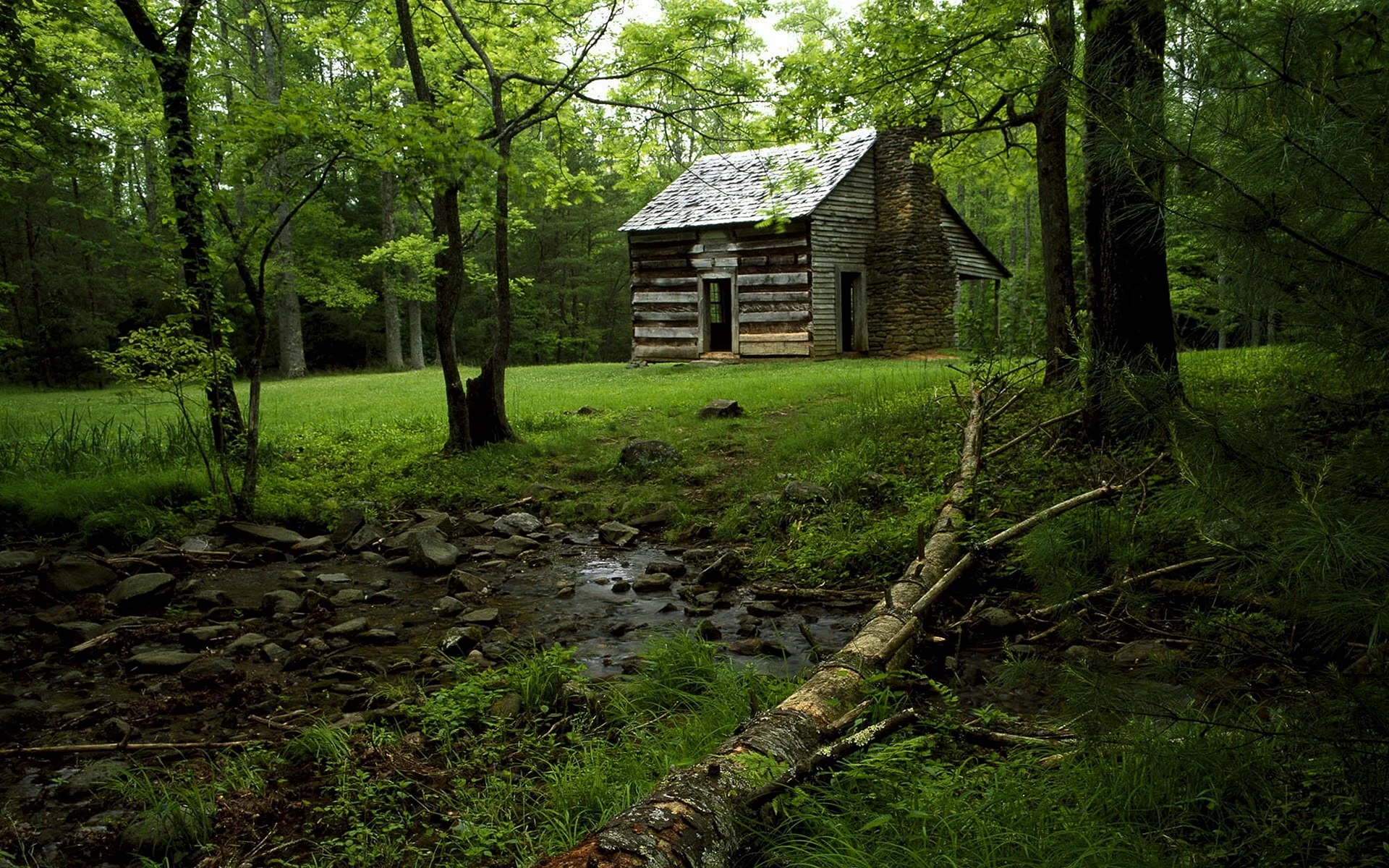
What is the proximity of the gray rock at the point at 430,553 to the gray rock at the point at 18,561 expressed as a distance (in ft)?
8.93

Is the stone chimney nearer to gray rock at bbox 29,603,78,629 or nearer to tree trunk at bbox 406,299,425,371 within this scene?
tree trunk at bbox 406,299,425,371

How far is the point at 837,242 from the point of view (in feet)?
67.3

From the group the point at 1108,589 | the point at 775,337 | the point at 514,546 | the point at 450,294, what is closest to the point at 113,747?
the point at 514,546

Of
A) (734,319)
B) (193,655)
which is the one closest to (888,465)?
(193,655)

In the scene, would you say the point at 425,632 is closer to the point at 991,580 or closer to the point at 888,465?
the point at 991,580

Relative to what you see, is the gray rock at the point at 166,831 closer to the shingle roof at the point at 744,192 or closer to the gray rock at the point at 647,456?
the gray rock at the point at 647,456

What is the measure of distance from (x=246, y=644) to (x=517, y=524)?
3021 millimetres

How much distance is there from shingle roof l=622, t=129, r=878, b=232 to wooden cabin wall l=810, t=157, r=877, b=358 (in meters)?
0.47

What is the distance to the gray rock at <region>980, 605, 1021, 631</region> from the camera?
4.54 m

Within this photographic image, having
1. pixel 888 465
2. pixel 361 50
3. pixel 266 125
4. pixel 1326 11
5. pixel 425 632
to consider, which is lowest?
pixel 425 632

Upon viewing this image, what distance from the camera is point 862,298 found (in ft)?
70.2

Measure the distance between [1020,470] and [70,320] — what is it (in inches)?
1058

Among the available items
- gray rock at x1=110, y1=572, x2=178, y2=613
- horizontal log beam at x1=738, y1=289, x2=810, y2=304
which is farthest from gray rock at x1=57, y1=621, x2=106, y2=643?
horizontal log beam at x1=738, y1=289, x2=810, y2=304

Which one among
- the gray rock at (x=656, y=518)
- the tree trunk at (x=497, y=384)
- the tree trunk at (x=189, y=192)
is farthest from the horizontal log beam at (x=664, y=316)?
the gray rock at (x=656, y=518)
